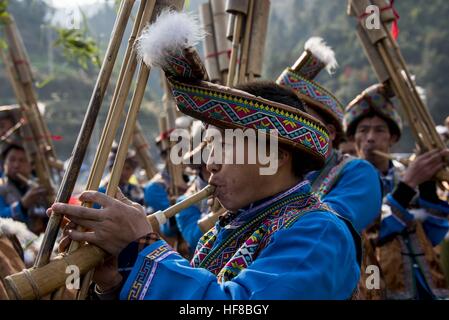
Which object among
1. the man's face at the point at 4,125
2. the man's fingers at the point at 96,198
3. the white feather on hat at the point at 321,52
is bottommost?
the man's fingers at the point at 96,198

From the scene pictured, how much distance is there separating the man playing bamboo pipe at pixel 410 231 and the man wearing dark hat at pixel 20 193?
3.14 m

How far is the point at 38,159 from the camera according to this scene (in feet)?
19.8

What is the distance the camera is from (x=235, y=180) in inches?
84.5

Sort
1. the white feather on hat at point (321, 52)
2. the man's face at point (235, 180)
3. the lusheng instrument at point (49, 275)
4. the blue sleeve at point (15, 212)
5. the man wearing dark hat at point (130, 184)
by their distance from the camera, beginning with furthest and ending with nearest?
the man wearing dark hat at point (130, 184) < the blue sleeve at point (15, 212) < the white feather on hat at point (321, 52) < the man's face at point (235, 180) < the lusheng instrument at point (49, 275)

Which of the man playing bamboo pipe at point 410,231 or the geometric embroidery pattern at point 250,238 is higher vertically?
the geometric embroidery pattern at point 250,238

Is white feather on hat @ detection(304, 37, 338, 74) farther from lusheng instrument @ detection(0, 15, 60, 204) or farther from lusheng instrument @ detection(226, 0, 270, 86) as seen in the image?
lusheng instrument @ detection(0, 15, 60, 204)

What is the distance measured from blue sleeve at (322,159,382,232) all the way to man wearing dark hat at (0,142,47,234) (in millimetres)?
3297

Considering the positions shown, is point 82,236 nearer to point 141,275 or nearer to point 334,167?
point 141,275

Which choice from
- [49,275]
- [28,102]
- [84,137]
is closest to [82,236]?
[49,275]

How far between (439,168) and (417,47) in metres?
41.0

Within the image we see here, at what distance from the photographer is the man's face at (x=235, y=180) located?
2143 millimetres

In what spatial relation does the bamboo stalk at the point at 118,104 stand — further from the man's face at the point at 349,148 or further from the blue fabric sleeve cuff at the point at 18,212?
the man's face at the point at 349,148

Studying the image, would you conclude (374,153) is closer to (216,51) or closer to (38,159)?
(216,51)

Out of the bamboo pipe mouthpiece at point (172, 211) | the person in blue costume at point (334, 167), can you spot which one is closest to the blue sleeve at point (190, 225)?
the person in blue costume at point (334, 167)
